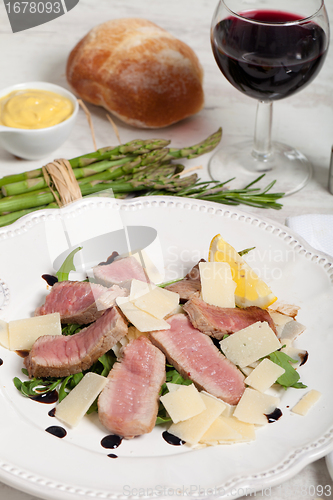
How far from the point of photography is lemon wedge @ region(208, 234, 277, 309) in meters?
2.08

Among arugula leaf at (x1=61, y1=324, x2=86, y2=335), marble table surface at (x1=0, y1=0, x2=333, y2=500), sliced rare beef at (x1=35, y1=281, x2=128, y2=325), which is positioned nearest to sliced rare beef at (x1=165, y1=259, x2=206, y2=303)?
sliced rare beef at (x1=35, y1=281, x2=128, y2=325)

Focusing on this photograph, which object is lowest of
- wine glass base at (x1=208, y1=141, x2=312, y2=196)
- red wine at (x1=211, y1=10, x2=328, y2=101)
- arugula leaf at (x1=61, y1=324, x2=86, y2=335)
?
wine glass base at (x1=208, y1=141, x2=312, y2=196)

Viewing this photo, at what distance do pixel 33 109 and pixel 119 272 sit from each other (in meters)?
1.32

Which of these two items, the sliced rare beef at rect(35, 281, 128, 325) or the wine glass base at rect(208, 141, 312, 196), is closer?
the sliced rare beef at rect(35, 281, 128, 325)

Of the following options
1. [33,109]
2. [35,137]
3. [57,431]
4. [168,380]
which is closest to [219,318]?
[168,380]

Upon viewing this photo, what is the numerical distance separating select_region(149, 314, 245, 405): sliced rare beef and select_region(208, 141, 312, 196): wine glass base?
1.28 m

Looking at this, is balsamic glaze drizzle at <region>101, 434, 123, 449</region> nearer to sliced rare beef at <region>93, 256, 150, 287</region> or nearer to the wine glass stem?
sliced rare beef at <region>93, 256, 150, 287</region>

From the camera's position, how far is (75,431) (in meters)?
1.72

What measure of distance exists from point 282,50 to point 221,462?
1.82 metres

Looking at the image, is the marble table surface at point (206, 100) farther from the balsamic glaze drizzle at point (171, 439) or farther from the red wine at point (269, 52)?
the balsamic glaze drizzle at point (171, 439)

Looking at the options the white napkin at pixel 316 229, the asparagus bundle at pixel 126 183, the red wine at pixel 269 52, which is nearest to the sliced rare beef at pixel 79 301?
the asparagus bundle at pixel 126 183

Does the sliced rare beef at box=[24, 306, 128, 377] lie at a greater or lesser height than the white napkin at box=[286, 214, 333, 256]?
→ greater

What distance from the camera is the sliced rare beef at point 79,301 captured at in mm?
2045

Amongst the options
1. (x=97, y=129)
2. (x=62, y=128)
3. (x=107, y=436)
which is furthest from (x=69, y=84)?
(x=107, y=436)
